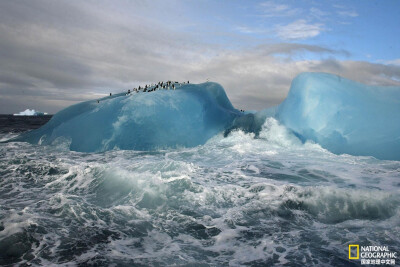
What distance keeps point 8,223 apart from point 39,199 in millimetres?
1363

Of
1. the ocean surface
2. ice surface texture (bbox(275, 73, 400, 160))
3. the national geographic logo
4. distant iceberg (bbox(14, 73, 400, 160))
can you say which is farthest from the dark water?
the national geographic logo

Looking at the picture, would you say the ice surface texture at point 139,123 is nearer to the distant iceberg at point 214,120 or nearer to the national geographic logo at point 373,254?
the distant iceberg at point 214,120

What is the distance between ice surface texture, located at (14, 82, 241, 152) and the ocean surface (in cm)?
308

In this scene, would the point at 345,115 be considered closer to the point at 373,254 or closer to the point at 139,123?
the point at 373,254

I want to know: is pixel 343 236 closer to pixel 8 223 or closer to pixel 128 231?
pixel 128 231

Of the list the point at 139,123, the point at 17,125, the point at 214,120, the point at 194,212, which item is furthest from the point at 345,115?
the point at 17,125

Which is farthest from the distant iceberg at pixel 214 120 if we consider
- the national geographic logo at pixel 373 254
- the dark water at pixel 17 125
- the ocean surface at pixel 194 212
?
the dark water at pixel 17 125

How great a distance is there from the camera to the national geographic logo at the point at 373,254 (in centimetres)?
355

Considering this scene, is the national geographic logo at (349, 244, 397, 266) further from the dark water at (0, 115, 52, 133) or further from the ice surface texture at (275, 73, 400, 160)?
the dark water at (0, 115, 52, 133)

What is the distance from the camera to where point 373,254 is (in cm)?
369

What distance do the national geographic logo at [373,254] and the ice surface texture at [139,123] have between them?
369 inches

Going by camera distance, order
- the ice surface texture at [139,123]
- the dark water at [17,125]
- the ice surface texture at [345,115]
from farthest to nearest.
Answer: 1. the dark water at [17,125]
2. the ice surface texture at [139,123]
3. the ice surface texture at [345,115]

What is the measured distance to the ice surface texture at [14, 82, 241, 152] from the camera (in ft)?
39.1

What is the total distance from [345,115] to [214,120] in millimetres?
6387
